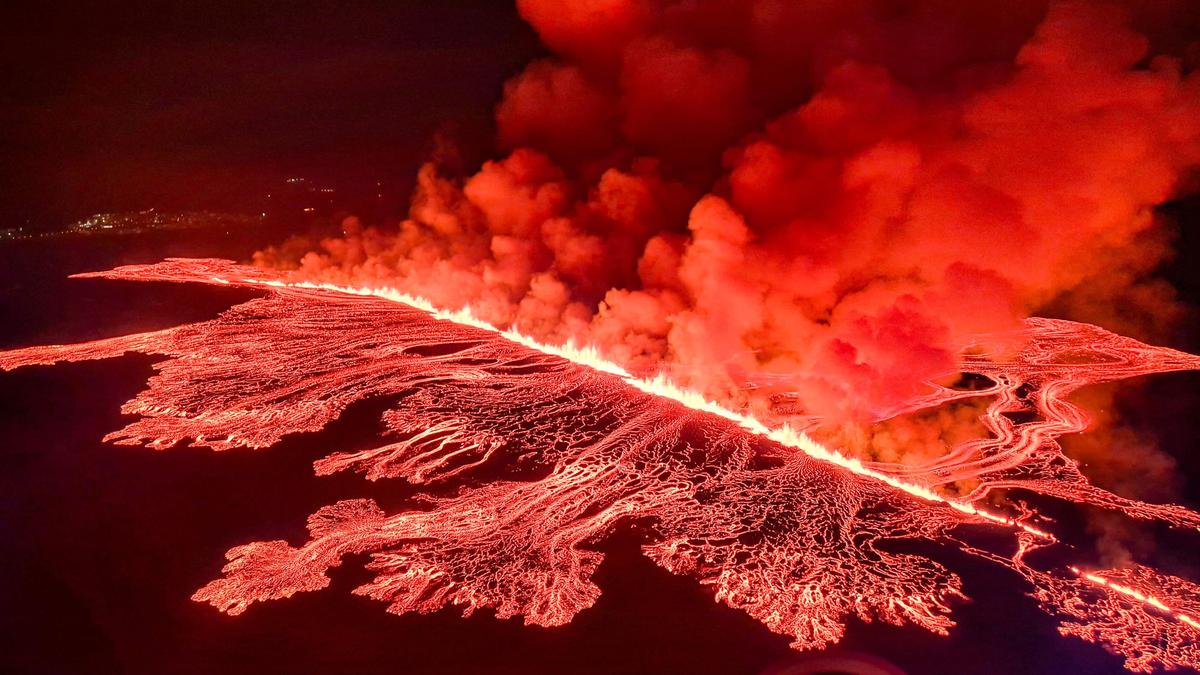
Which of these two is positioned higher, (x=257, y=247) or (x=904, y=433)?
(x=257, y=247)

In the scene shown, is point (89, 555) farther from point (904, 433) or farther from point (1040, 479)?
point (1040, 479)

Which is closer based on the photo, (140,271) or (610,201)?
(610,201)

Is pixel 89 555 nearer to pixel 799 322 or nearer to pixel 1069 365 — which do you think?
pixel 799 322

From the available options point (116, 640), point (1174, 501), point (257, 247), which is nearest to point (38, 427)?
point (116, 640)

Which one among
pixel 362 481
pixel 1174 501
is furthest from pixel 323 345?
pixel 1174 501

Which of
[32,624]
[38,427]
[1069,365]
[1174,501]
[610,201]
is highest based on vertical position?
[610,201]

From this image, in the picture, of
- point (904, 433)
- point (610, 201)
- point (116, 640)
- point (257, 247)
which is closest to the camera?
point (116, 640)

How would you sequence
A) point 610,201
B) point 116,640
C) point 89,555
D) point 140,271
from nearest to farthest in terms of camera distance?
point 116,640
point 89,555
point 610,201
point 140,271
